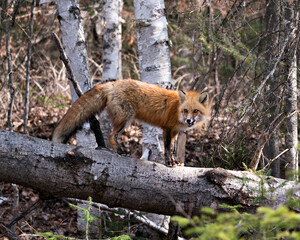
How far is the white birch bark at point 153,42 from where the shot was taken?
5.93 meters

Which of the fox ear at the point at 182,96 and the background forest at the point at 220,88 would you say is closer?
the fox ear at the point at 182,96

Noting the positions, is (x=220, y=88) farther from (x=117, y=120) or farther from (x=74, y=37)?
(x=117, y=120)

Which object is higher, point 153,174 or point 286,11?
point 286,11

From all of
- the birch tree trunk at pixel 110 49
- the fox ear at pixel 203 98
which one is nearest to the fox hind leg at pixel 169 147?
the fox ear at pixel 203 98

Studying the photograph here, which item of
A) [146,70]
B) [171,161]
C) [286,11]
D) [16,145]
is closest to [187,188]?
[171,161]

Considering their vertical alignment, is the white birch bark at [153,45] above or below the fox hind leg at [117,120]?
above

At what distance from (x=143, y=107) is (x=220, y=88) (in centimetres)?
473

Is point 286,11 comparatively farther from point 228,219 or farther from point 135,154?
point 228,219

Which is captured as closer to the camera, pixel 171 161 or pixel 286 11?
pixel 171 161

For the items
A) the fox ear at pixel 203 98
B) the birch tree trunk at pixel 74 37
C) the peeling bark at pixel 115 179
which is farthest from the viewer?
the birch tree trunk at pixel 74 37

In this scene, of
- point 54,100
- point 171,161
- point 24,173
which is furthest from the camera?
point 54,100

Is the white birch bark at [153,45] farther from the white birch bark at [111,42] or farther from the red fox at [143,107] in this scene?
the white birch bark at [111,42]

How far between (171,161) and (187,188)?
115cm

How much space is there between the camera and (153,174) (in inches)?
153
